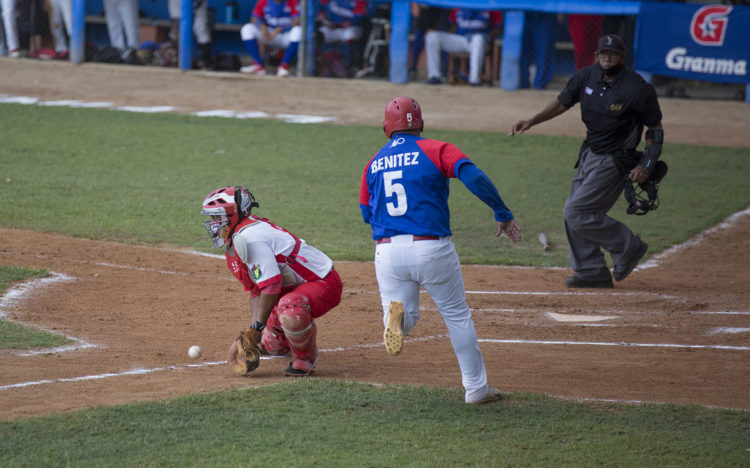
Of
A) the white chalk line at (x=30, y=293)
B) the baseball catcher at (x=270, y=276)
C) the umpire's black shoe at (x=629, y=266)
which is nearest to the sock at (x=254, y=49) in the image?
the white chalk line at (x=30, y=293)

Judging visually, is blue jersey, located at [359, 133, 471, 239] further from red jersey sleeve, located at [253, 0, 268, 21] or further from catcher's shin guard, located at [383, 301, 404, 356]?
red jersey sleeve, located at [253, 0, 268, 21]

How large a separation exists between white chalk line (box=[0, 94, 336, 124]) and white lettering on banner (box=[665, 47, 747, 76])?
6219mm

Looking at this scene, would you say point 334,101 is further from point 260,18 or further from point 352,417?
point 352,417

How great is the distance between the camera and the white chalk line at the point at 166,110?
18.0m

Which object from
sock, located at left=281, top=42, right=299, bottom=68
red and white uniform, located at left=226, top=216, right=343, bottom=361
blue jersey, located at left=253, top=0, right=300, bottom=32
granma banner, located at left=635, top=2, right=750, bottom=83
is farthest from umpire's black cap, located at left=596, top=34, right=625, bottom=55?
blue jersey, located at left=253, top=0, right=300, bottom=32

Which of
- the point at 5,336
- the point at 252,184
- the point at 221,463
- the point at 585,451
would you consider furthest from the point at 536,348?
the point at 252,184

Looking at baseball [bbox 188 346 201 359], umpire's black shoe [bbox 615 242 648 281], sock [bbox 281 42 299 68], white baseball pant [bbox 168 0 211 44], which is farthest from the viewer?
white baseball pant [bbox 168 0 211 44]

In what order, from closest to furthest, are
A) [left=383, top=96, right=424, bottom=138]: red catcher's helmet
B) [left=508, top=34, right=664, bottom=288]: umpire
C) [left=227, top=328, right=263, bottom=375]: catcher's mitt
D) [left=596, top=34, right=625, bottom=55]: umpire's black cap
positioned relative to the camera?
[left=383, top=96, right=424, bottom=138]: red catcher's helmet
[left=227, top=328, right=263, bottom=375]: catcher's mitt
[left=596, top=34, right=625, bottom=55]: umpire's black cap
[left=508, top=34, right=664, bottom=288]: umpire

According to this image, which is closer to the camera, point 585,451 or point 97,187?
point 585,451

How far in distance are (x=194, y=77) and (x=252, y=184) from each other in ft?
24.0

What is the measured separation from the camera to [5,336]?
6.36 m

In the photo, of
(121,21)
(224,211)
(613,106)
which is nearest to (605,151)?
(613,106)

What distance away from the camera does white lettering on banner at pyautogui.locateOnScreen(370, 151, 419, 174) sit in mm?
5207

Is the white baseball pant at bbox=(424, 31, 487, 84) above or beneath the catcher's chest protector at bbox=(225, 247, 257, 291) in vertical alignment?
beneath
